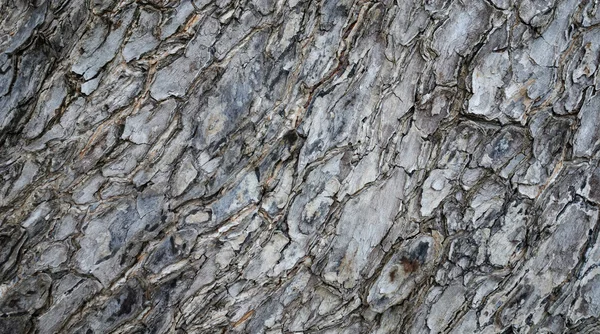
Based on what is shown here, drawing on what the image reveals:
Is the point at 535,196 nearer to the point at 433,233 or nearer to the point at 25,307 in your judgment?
the point at 433,233

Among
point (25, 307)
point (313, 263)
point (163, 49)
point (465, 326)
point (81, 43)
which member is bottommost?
point (465, 326)

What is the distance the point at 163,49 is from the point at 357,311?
0.81m

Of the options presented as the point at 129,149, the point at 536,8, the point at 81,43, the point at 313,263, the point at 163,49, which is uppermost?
the point at 81,43

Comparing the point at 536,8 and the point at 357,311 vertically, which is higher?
the point at 536,8

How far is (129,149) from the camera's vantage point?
1.53 metres

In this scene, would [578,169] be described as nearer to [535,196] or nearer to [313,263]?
[535,196]

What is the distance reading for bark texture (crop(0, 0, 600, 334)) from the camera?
152cm

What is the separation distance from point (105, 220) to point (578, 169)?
118cm

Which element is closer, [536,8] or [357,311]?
[536,8]

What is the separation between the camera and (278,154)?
156cm

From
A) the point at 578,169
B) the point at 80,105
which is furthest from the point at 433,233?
the point at 80,105

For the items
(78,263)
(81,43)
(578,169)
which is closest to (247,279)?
(78,263)

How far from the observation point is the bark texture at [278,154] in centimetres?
152

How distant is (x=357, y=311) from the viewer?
65.0 inches
